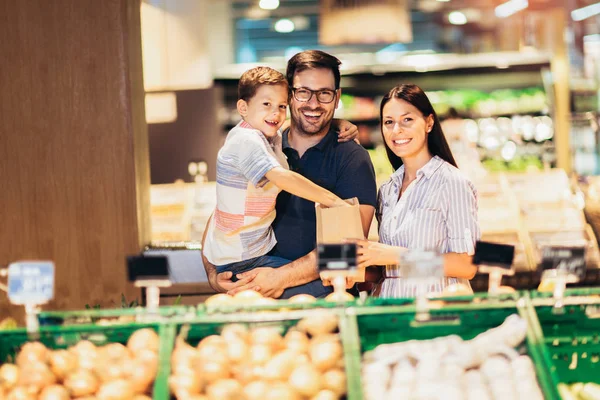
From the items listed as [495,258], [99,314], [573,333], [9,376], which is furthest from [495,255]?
[9,376]

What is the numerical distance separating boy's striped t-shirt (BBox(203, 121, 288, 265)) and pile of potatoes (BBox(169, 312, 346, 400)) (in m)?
0.74

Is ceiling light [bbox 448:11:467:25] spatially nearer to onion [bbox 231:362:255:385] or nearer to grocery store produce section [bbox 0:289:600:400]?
grocery store produce section [bbox 0:289:600:400]

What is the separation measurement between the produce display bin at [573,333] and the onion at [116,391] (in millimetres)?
1175

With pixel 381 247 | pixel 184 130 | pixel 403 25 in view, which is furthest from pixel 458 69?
pixel 381 247

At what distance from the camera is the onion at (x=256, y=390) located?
1.84 meters

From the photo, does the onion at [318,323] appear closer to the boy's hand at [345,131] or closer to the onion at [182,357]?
the onion at [182,357]

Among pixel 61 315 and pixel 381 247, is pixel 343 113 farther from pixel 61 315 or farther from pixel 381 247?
pixel 61 315

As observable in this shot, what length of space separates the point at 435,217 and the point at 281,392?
1053 mm

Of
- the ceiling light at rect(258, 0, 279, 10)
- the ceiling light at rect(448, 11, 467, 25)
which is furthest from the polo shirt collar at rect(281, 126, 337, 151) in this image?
the ceiling light at rect(448, 11, 467, 25)

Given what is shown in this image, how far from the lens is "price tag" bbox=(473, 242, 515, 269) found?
6.87 ft

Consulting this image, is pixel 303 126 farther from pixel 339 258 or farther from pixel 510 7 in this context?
pixel 510 7

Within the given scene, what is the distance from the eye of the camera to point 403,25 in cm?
776

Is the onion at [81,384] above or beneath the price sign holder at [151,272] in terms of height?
beneath

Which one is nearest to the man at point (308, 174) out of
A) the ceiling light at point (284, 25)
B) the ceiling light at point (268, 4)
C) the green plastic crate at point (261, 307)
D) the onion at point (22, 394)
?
the green plastic crate at point (261, 307)
